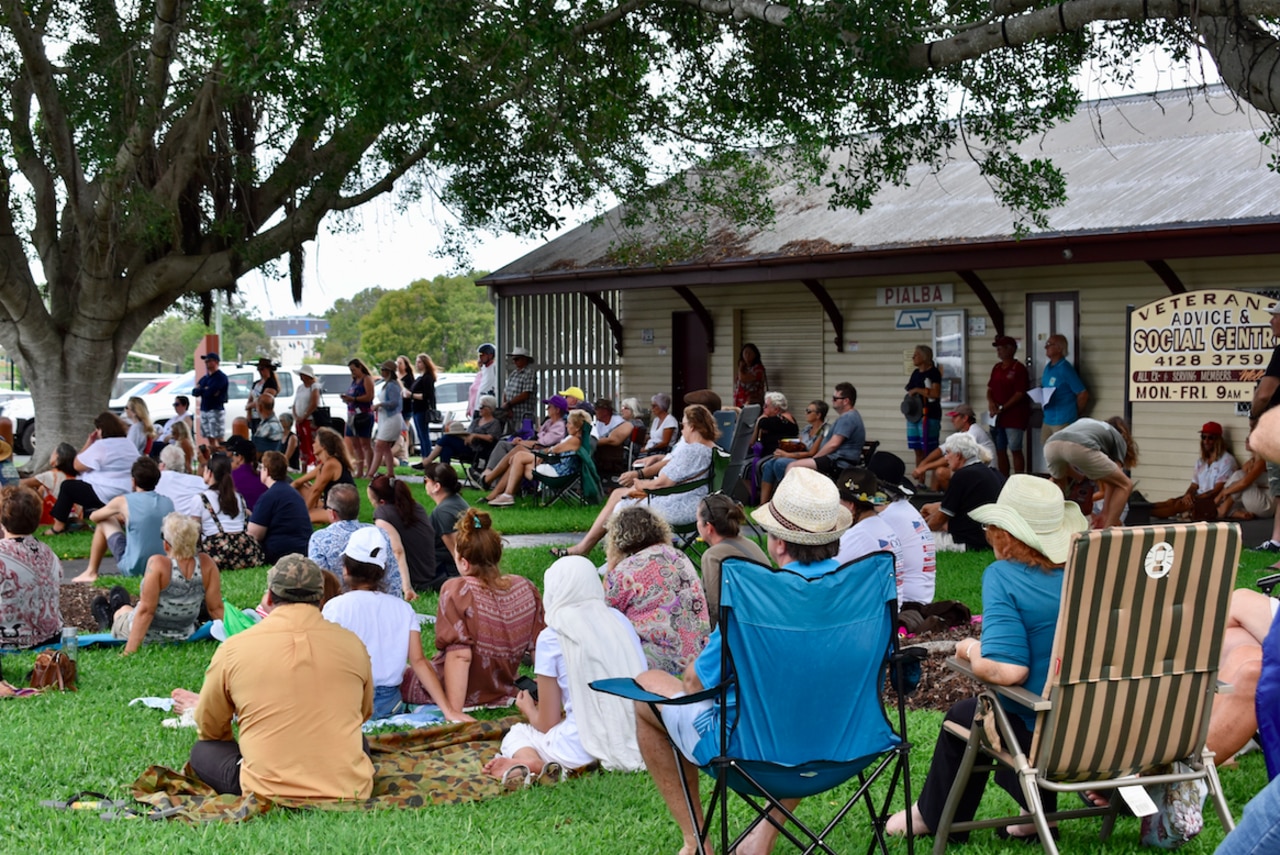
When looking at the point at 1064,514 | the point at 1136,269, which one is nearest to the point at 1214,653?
the point at 1064,514

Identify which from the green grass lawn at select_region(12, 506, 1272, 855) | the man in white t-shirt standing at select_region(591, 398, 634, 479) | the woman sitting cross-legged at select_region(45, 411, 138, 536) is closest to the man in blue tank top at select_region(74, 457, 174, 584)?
the woman sitting cross-legged at select_region(45, 411, 138, 536)

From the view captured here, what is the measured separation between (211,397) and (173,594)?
11988mm

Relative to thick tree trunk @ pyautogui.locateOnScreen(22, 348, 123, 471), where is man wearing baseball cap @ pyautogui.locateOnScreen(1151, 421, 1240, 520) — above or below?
below

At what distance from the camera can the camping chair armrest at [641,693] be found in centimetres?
406

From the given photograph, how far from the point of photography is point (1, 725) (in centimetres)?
641

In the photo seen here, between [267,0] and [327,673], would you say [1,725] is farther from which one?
[267,0]

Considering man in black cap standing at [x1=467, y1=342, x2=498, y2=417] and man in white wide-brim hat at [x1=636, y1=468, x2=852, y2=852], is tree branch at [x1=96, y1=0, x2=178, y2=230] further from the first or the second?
man in white wide-brim hat at [x1=636, y1=468, x2=852, y2=852]

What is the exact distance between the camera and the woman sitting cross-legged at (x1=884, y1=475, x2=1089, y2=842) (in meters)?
4.24

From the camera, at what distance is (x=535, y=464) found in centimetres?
1564

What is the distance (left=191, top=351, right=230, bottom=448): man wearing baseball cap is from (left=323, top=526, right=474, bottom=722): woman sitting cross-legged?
13754mm

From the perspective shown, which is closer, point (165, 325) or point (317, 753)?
point (317, 753)

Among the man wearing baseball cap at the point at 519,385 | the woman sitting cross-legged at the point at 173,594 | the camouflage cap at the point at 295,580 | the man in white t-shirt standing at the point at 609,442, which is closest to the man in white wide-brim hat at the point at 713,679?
the camouflage cap at the point at 295,580

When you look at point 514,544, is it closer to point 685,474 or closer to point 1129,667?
point 685,474

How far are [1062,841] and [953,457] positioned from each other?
5876 millimetres
